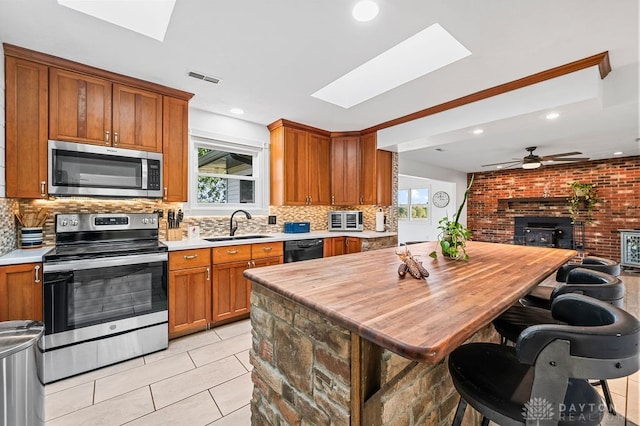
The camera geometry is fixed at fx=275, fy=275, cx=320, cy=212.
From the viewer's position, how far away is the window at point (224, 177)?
138 inches

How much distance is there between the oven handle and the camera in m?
2.01

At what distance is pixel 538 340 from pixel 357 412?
574 mm

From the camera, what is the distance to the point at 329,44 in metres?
2.11

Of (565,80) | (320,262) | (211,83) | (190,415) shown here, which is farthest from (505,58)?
(190,415)

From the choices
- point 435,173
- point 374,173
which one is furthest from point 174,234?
point 435,173

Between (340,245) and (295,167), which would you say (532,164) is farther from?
(295,167)

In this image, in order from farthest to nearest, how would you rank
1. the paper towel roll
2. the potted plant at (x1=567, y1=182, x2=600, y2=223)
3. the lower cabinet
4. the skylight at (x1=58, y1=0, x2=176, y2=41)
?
the potted plant at (x1=567, y1=182, x2=600, y2=223)
the paper towel roll
the lower cabinet
the skylight at (x1=58, y1=0, x2=176, y2=41)

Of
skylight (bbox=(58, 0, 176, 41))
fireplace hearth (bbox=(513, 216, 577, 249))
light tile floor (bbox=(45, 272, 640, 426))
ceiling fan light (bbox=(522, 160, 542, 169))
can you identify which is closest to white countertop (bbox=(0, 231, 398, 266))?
light tile floor (bbox=(45, 272, 640, 426))

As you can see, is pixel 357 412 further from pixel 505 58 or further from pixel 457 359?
A: pixel 505 58

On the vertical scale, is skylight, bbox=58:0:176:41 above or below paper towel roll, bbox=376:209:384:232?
above

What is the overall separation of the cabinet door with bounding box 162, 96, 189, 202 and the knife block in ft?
1.16

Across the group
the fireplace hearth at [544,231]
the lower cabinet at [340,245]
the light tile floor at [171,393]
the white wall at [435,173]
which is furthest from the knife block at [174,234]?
the fireplace hearth at [544,231]

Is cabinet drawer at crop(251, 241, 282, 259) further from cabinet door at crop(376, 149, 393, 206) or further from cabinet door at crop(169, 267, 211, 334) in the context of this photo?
cabinet door at crop(376, 149, 393, 206)

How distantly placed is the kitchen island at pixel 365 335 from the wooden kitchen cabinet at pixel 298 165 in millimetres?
2445
